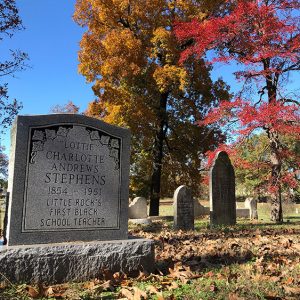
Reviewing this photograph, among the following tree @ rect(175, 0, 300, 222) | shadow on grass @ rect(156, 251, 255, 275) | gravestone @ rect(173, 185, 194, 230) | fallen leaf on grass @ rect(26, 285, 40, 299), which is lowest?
fallen leaf on grass @ rect(26, 285, 40, 299)

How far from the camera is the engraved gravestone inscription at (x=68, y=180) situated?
4.73 m

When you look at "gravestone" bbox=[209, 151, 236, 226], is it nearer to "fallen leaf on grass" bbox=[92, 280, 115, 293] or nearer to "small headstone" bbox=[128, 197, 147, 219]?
"small headstone" bbox=[128, 197, 147, 219]

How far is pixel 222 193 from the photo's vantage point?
12141 mm

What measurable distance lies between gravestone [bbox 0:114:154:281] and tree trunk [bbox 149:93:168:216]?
13616 millimetres

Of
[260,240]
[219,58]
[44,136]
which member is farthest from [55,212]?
[219,58]

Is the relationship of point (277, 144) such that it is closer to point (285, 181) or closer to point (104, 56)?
point (285, 181)

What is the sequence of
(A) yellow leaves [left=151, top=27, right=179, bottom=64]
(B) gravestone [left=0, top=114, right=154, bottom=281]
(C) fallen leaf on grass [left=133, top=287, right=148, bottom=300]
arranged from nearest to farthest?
(C) fallen leaf on grass [left=133, top=287, right=148, bottom=300], (B) gravestone [left=0, top=114, right=154, bottom=281], (A) yellow leaves [left=151, top=27, right=179, bottom=64]

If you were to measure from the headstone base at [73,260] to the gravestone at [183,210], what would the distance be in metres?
5.94

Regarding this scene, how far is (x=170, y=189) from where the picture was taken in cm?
1980

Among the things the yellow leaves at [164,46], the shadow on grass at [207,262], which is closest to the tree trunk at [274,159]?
the yellow leaves at [164,46]

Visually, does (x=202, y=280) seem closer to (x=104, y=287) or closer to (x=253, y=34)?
(x=104, y=287)

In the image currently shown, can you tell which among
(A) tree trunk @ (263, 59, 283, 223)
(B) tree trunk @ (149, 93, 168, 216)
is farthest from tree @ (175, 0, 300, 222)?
(B) tree trunk @ (149, 93, 168, 216)

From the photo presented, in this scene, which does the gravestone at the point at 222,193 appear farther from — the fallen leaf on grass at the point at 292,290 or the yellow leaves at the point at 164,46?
the fallen leaf on grass at the point at 292,290

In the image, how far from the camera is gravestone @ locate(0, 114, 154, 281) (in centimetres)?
460
